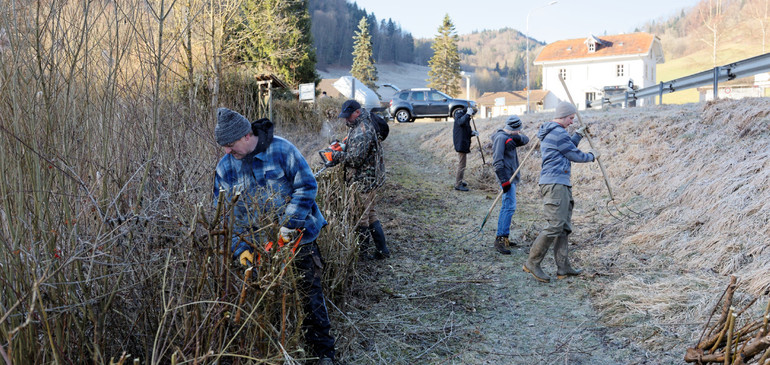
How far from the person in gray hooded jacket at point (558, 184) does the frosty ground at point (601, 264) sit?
9.9 inches

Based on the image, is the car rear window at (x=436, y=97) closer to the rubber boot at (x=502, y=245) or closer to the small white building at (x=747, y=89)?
the small white building at (x=747, y=89)

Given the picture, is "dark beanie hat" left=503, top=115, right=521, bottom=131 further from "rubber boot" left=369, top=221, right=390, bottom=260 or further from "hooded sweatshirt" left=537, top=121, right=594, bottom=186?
"rubber boot" left=369, top=221, right=390, bottom=260

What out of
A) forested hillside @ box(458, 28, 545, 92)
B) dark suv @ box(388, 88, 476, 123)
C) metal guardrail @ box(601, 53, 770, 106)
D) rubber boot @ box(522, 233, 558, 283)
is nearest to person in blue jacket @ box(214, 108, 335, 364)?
rubber boot @ box(522, 233, 558, 283)

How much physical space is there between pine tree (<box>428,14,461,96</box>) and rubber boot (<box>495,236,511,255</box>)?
52.2 meters

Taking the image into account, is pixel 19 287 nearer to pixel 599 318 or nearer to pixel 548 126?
pixel 599 318

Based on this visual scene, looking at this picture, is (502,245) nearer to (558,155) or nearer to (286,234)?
(558,155)

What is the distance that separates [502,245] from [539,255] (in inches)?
37.5

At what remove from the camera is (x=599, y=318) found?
12.8 ft

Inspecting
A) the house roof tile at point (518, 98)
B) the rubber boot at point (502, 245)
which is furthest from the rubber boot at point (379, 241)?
the house roof tile at point (518, 98)

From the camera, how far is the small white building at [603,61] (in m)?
43.4

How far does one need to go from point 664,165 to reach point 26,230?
7.51 metres

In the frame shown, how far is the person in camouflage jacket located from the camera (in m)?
5.14

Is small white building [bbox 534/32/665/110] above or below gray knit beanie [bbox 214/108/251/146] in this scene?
above

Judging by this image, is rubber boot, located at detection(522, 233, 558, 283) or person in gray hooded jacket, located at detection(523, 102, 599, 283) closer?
person in gray hooded jacket, located at detection(523, 102, 599, 283)
